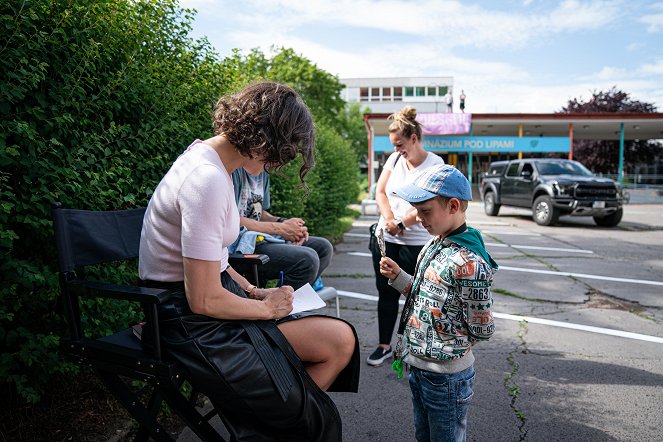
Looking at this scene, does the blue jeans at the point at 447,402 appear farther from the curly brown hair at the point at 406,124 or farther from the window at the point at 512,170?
the window at the point at 512,170

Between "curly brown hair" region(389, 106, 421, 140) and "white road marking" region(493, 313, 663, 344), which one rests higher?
"curly brown hair" region(389, 106, 421, 140)

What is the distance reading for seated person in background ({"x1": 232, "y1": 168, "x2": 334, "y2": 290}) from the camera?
10.3 feet

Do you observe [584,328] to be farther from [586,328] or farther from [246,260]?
[246,260]

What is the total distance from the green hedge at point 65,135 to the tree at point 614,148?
3778cm

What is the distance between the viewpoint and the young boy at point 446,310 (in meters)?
1.92

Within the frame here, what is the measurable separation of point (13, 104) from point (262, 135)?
118 cm

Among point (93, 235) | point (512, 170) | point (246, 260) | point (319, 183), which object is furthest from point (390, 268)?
point (512, 170)

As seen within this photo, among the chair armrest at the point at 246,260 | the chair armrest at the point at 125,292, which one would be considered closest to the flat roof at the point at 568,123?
the chair armrest at the point at 246,260

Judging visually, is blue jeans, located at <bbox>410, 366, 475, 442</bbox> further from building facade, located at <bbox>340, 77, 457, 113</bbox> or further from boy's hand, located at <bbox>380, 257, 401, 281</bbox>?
building facade, located at <bbox>340, 77, 457, 113</bbox>

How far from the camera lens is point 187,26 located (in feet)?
11.0

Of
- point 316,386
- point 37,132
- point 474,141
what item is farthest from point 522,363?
point 474,141

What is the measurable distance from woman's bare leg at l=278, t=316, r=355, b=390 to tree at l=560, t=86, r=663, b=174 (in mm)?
38223

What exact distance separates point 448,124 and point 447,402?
25404mm

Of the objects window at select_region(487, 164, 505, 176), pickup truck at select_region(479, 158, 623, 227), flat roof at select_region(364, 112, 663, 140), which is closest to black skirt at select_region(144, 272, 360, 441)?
pickup truck at select_region(479, 158, 623, 227)
